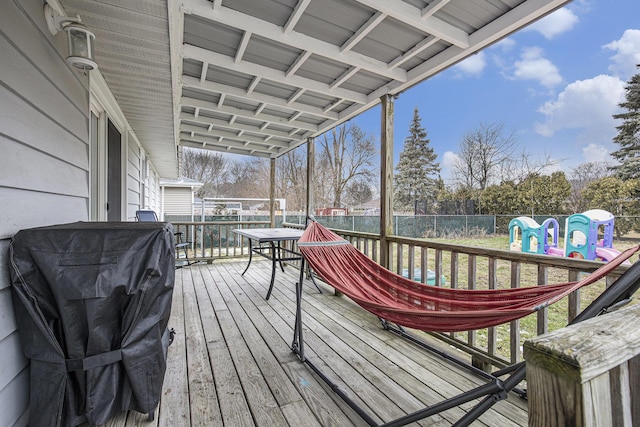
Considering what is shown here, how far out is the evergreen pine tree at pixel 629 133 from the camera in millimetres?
9695

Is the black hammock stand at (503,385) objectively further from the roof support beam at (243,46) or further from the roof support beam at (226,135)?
the roof support beam at (226,135)

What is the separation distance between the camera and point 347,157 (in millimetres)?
15805

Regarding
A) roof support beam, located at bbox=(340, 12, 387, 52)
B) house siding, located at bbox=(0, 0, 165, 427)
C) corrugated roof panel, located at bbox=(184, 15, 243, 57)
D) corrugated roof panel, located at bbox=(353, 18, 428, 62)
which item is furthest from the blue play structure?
house siding, located at bbox=(0, 0, 165, 427)

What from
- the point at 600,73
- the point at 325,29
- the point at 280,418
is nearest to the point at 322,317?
the point at 280,418

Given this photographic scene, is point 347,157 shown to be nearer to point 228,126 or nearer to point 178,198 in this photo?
point 178,198

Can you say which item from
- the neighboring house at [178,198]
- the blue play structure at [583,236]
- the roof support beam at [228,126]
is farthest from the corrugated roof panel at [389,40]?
the neighboring house at [178,198]

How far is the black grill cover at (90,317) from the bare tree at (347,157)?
47.1ft

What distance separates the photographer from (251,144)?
6.24 m

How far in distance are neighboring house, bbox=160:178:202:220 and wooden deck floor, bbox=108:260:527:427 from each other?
10388 mm

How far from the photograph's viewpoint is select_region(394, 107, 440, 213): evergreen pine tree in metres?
18.0

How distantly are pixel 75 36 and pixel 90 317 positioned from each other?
5.25 feet

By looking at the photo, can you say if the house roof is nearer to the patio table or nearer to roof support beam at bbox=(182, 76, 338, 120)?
roof support beam at bbox=(182, 76, 338, 120)

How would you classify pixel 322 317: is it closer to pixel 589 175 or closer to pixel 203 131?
pixel 203 131

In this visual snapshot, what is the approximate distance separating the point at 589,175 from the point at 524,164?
6.69 ft
